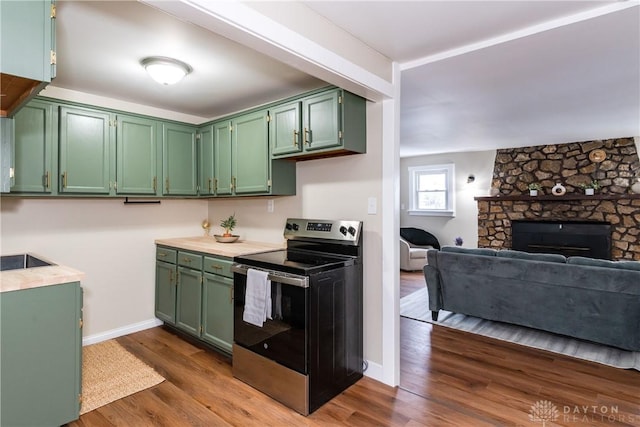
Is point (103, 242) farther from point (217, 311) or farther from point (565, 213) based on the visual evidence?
point (565, 213)

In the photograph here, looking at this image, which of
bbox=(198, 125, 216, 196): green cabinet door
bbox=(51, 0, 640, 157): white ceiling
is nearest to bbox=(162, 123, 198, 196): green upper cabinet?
bbox=(198, 125, 216, 196): green cabinet door

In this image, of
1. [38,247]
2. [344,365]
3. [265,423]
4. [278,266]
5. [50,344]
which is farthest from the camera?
[38,247]

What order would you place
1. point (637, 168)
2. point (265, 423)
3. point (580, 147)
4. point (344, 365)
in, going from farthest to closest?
point (580, 147) < point (637, 168) < point (344, 365) < point (265, 423)

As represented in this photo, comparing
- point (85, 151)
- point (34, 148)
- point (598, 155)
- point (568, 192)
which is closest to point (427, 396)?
point (85, 151)

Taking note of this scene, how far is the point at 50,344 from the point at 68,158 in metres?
1.66

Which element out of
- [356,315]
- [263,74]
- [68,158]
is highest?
[263,74]

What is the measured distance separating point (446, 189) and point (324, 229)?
5.29m

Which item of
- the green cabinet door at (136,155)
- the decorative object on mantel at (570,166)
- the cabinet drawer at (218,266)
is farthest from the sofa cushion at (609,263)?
the green cabinet door at (136,155)

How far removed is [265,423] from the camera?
2.10 m

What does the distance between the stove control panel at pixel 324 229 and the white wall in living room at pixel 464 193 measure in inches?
201

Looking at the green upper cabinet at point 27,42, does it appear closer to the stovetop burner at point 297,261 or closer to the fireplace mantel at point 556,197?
the stovetop burner at point 297,261

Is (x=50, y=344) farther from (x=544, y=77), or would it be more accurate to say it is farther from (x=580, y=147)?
Answer: (x=580, y=147)

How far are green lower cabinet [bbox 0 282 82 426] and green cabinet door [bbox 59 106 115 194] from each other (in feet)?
4.44

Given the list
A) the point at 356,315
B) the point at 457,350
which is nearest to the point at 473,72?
the point at 356,315
